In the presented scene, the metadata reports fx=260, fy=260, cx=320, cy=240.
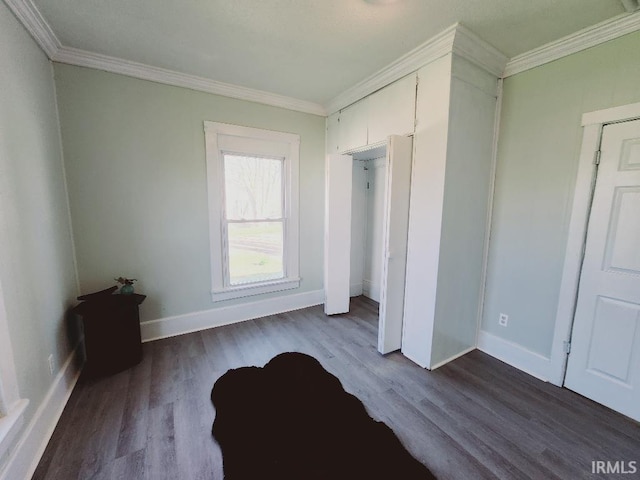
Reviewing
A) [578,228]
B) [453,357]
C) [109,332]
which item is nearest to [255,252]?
[109,332]

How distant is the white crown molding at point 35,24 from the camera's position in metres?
1.60

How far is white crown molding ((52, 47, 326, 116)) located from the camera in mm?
2203

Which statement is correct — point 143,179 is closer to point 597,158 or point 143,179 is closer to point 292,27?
point 292,27

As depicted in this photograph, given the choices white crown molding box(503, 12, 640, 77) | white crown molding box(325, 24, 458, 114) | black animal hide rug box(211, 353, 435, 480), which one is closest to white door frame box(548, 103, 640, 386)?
white crown molding box(503, 12, 640, 77)

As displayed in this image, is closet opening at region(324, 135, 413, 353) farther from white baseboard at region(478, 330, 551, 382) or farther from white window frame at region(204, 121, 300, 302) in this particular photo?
white baseboard at region(478, 330, 551, 382)

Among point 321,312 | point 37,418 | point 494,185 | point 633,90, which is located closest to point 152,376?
point 37,418

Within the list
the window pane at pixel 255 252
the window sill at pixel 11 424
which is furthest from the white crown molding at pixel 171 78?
the window sill at pixel 11 424

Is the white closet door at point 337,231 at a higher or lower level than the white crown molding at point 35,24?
lower

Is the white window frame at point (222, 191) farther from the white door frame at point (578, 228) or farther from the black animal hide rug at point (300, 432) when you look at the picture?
the white door frame at point (578, 228)

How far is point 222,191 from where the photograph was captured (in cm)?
293

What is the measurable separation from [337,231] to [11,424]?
285cm

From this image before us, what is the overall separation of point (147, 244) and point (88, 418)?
1.47 meters

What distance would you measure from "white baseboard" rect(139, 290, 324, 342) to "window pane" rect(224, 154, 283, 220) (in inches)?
43.5

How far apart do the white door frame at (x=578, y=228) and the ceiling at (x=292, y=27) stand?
0.64 meters
